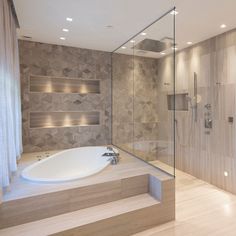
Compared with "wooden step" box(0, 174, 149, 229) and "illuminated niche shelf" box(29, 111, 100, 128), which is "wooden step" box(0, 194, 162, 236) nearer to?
"wooden step" box(0, 174, 149, 229)

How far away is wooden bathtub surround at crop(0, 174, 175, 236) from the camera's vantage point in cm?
185

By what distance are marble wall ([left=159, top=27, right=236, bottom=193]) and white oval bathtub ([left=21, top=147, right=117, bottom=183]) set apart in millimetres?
1654

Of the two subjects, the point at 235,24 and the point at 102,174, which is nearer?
the point at 102,174

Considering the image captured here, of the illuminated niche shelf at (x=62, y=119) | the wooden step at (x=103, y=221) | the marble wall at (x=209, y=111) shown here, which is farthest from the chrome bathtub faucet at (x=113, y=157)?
the marble wall at (x=209, y=111)

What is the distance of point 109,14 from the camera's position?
99.3 inches

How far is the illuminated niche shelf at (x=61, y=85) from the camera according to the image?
12.4 ft

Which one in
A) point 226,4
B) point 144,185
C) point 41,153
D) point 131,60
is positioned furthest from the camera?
point 131,60

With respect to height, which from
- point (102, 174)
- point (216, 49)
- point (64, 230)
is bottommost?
point (64, 230)

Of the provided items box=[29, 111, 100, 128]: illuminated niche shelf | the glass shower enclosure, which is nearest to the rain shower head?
the glass shower enclosure

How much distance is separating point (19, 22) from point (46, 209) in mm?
2664

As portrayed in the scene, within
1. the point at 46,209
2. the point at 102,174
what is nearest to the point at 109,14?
the point at 102,174

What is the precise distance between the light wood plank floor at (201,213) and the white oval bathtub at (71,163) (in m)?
1.22

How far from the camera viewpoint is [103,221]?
6.34 ft

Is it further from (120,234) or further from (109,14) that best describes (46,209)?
(109,14)
